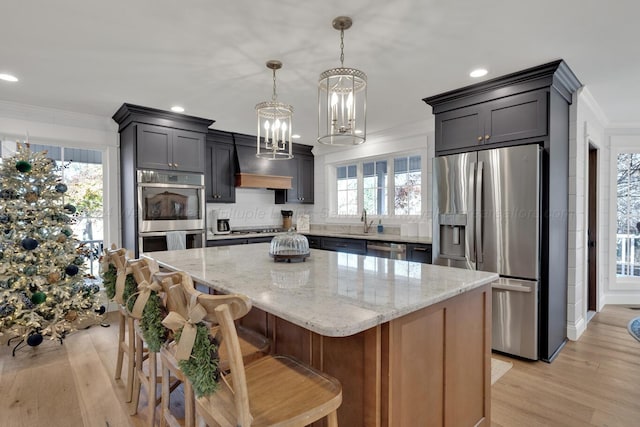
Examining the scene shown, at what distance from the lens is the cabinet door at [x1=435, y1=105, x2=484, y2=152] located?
3059 mm

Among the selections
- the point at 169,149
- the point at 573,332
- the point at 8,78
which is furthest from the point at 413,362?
the point at 8,78

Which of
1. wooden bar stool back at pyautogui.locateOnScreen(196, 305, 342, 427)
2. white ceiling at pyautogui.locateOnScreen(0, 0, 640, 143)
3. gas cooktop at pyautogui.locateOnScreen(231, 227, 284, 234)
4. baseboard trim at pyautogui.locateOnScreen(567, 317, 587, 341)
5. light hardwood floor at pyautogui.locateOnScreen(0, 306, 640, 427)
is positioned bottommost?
light hardwood floor at pyautogui.locateOnScreen(0, 306, 640, 427)

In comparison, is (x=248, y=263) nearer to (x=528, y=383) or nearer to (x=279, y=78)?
(x=279, y=78)

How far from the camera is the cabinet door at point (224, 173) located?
15.8ft

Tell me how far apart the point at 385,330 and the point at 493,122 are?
2.48 metres

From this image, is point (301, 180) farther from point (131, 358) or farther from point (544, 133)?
point (131, 358)

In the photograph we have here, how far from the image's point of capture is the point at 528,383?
7.85ft

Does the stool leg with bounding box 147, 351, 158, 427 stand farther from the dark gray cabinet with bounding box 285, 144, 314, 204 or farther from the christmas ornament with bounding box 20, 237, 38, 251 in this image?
the dark gray cabinet with bounding box 285, 144, 314, 204

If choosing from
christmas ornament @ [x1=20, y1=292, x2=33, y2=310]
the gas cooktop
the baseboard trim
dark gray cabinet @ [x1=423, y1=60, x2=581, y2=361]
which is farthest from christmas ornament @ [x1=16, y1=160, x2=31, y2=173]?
the baseboard trim

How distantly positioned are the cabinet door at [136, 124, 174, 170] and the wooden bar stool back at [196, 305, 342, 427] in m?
3.15

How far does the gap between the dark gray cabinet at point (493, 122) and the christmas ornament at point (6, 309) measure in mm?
4170

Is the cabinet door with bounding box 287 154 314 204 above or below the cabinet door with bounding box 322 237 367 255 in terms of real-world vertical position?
above

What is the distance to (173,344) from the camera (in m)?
1.56

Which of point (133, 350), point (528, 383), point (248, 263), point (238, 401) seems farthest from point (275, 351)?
point (528, 383)
